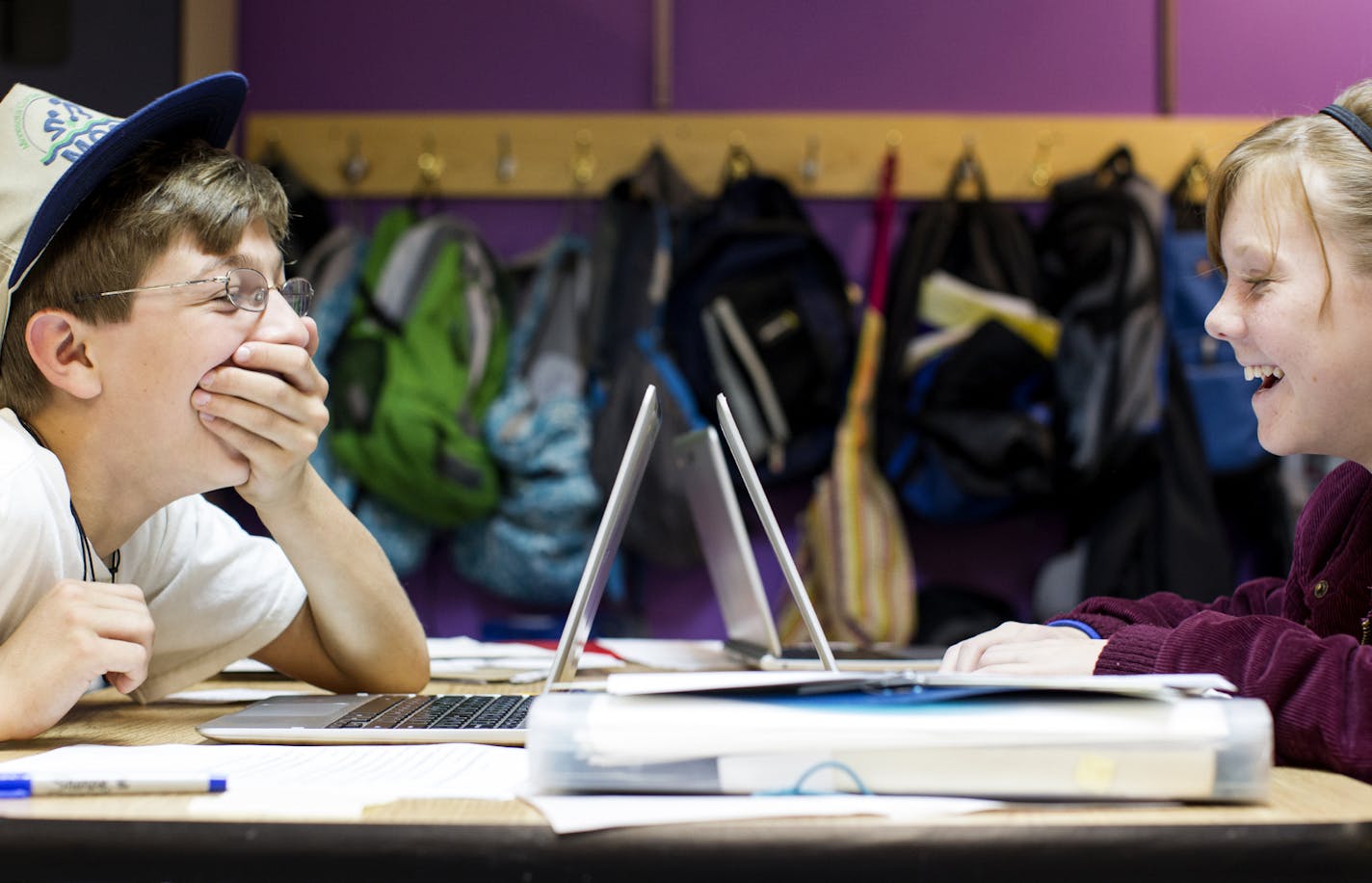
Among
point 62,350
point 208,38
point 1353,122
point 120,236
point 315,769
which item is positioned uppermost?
point 208,38

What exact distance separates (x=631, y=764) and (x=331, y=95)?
2976 mm

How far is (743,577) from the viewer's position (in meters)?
1.55

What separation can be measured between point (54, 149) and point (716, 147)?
2223 millimetres

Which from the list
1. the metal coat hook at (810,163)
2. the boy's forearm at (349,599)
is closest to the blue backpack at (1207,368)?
the metal coat hook at (810,163)

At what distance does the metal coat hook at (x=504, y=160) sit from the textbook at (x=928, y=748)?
268 cm

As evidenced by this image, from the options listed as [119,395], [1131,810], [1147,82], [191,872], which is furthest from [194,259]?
[1147,82]

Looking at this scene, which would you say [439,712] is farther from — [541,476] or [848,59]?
[848,59]

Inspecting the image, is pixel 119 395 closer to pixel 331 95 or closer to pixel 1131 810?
pixel 1131 810

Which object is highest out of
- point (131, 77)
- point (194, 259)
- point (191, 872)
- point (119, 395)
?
point (131, 77)

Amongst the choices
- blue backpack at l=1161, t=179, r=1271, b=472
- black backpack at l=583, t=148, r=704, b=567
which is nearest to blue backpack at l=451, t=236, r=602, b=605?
black backpack at l=583, t=148, r=704, b=567

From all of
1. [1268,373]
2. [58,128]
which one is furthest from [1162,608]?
[58,128]

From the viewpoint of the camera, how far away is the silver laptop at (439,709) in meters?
0.93

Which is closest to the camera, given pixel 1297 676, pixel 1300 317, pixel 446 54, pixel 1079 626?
pixel 1297 676

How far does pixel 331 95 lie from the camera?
329 centimetres
